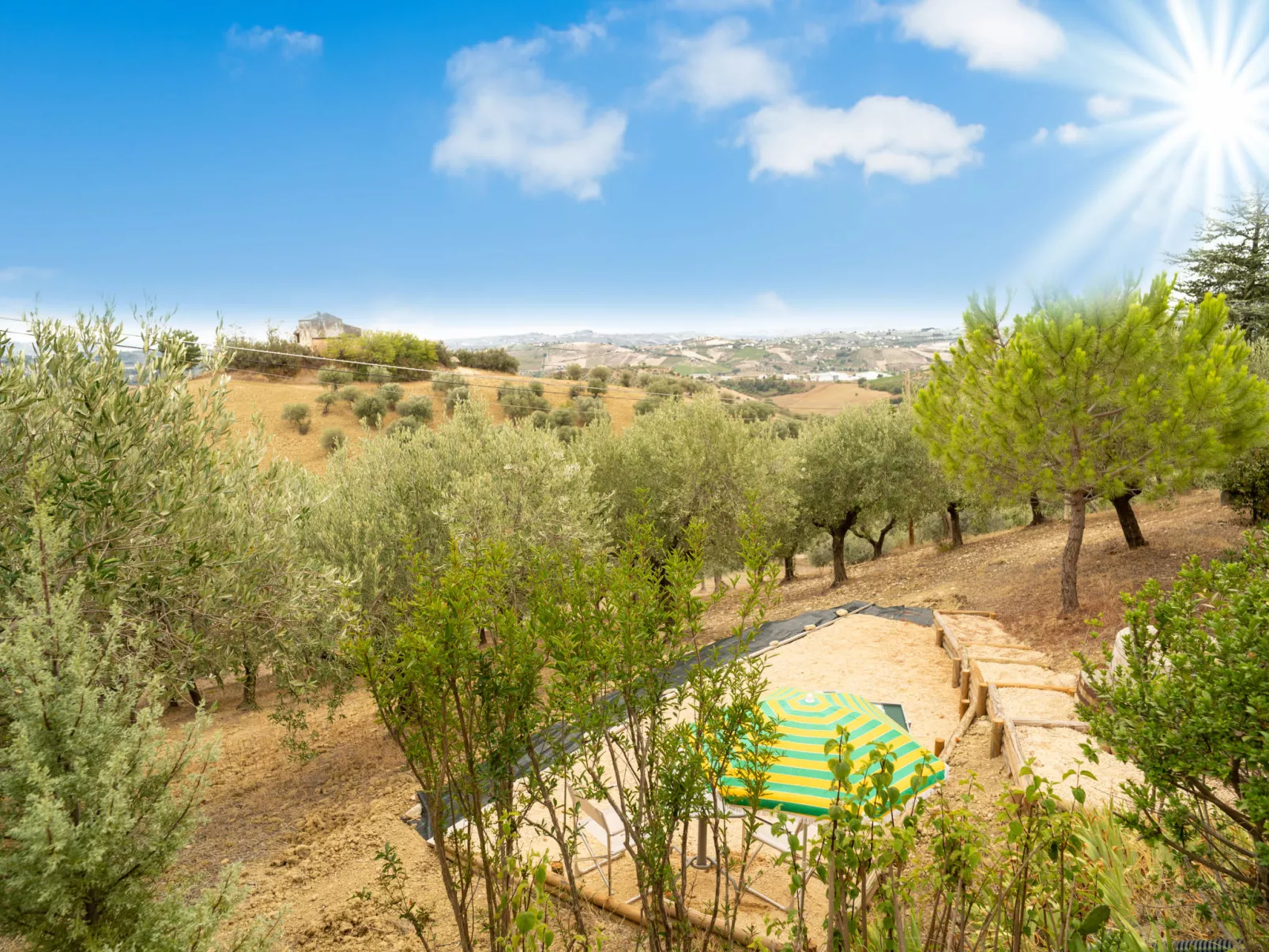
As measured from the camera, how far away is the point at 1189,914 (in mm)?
4863

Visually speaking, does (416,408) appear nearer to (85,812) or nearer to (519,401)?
(519,401)

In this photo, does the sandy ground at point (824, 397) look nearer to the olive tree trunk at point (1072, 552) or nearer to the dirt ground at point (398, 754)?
the dirt ground at point (398, 754)

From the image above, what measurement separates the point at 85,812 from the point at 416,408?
4624 cm

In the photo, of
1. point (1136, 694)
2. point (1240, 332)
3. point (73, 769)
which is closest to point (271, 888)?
point (73, 769)

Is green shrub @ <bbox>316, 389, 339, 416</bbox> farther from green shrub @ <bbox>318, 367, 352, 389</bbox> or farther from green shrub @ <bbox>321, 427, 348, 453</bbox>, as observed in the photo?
green shrub @ <bbox>321, 427, 348, 453</bbox>

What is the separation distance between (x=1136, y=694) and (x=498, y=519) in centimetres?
1210

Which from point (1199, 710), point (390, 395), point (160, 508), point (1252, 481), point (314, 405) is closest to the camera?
point (1199, 710)

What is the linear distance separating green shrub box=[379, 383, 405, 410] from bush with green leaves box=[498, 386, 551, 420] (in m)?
7.90

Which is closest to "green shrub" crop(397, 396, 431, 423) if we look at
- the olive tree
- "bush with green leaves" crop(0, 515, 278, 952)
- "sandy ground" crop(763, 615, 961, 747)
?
the olive tree

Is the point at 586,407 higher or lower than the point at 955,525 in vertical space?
higher

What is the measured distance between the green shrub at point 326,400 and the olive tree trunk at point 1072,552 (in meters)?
47.7

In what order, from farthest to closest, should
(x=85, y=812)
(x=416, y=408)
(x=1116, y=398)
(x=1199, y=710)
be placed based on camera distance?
(x=416, y=408) < (x=1116, y=398) < (x=85, y=812) < (x=1199, y=710)

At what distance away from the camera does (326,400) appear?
49.6m

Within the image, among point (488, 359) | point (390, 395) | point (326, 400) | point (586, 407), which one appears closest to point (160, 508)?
point (586, 407)
